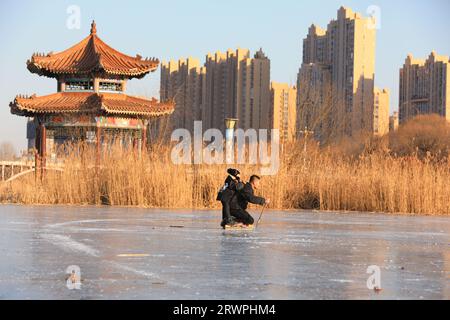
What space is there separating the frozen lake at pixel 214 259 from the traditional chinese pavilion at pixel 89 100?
20165 millimetres

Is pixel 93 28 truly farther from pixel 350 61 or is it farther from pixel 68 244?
pixel 350 61

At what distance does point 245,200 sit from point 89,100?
2478 centimetres

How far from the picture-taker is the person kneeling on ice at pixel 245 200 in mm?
15992

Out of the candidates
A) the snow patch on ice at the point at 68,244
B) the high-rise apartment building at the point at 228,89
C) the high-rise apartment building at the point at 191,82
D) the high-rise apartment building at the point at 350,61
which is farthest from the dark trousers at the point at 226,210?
the high-rise apartment building at the point at 191,82

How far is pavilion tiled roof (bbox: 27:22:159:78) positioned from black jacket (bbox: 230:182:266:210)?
2443 cm

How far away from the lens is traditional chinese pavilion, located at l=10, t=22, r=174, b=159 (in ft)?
130

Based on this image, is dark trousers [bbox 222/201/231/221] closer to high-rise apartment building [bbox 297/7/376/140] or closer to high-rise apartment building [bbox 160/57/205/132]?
high-rise apartment building [bbox 297/7/376/140]

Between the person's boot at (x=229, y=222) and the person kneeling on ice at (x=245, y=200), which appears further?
the person's boot at (x=229, y=222)

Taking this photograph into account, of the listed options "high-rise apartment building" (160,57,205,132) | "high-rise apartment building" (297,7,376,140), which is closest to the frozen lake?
"high-rise apartment building" (297,7,376,140)

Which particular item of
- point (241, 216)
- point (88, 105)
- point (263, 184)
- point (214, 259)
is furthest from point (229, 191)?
point (88, 105)

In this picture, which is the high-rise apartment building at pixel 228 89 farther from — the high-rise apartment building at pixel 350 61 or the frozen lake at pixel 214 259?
the frozen lake at pixel 214 259
